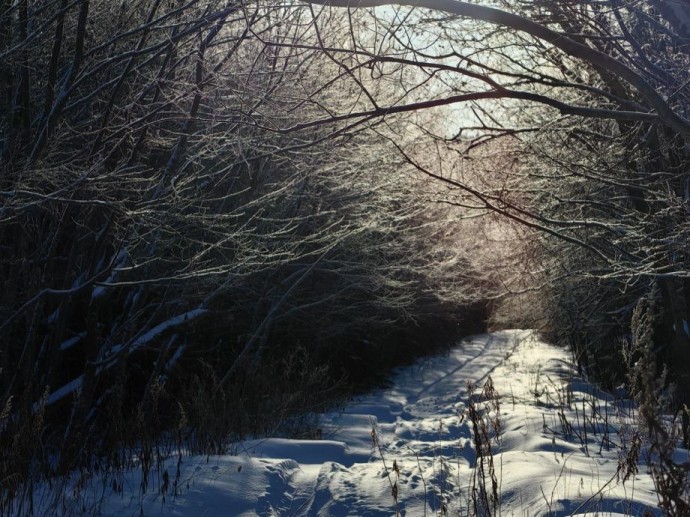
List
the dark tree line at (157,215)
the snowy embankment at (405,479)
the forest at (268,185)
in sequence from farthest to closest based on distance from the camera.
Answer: the dark tree line at (157,215)
the forest at (268,185)
the snowy embankment at (405,479)

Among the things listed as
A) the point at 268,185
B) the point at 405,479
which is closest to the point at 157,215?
the point at 268,185

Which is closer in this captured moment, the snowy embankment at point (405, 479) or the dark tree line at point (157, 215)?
the snowy embankment at point (405, 479)

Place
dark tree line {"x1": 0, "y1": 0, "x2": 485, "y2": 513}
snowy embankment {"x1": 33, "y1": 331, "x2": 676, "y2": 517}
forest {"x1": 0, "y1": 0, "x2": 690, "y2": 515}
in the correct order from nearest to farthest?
snowy embankment {"x1": 33, "y1": 331, "x2": 676, "y2": 517} < forest {"x1": 0, "y1": 0, "x2": 690, "y2": 515} < dark tree line {"x1": 0, "y1": 0, "x2": 485, "y2": 513}

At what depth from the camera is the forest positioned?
502 cm

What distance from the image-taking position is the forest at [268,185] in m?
5.02

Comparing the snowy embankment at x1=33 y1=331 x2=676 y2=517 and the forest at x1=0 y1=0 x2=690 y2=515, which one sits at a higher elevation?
the forest at x1=0 y1=0 x2=690 y2=515

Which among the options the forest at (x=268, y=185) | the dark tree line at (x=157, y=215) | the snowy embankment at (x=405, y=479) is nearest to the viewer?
the snowy embankment at (x=405, y=479)

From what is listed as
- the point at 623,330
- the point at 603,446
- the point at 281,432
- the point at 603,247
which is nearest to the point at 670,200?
the point at 603,446

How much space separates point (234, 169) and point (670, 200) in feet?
18.4

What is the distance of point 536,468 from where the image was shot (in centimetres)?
524

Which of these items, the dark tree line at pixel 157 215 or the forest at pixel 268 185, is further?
the dark tree line at pixel 157 215

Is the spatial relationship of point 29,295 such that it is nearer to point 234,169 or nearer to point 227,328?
point 234,169

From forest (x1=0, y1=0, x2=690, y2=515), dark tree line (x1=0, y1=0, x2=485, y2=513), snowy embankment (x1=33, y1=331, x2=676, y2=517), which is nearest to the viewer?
snowy embankment (x1=33, y1=331, x2=676, y2=517)

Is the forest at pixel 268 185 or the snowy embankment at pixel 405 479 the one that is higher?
the forest at pixel 268 185
